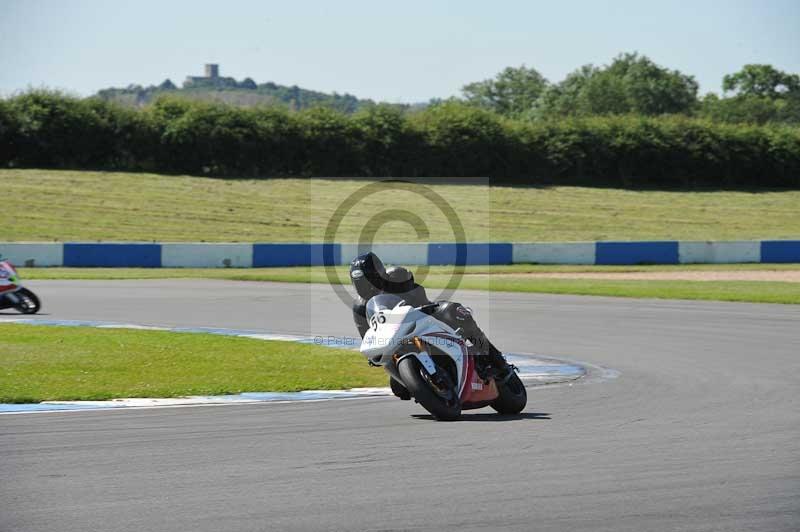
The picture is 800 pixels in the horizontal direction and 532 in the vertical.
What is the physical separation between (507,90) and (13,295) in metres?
122

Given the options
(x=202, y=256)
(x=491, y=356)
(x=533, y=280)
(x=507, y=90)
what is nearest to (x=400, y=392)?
(x=491, y=356)

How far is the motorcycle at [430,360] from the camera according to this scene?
8930mm

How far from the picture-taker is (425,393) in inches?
348

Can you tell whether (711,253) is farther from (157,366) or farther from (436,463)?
(436,463)

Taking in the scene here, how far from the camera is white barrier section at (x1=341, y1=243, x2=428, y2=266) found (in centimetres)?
3141

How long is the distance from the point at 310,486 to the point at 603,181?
48713mm

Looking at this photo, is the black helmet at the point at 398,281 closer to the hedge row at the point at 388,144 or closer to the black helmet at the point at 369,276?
the black helmet at the point at 369,276

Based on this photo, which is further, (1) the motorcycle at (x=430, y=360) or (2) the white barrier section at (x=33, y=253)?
(2) the white barrier section at (x=33, y=253)

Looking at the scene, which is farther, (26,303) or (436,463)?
(26,303)

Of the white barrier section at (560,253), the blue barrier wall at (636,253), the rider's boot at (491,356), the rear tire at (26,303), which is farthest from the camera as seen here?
the blue barrier wall at (636,253)

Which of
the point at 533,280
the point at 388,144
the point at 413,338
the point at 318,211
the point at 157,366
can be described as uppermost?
the point at 388,144

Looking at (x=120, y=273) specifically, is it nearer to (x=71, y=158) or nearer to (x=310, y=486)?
(x=71, y=158)

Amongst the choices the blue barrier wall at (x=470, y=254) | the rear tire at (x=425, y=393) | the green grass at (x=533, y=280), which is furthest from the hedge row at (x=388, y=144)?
the rear tire at (x=425, y=393)

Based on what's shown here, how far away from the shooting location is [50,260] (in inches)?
1192
